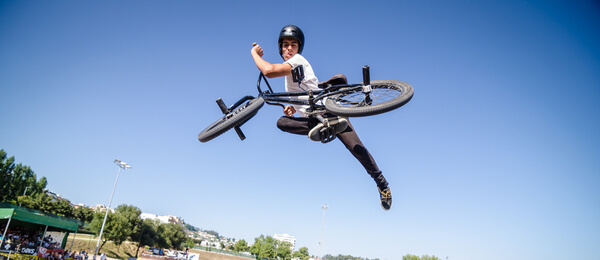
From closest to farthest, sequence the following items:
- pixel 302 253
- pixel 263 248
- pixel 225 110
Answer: pixel 225 110
pixel 263 248
pixel 302 253

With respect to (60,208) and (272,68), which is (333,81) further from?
(60,208)

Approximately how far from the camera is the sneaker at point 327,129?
4465 millimetres

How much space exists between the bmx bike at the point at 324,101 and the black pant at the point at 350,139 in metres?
0.19

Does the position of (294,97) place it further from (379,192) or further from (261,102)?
(379,192)

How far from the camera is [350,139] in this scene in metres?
4.71

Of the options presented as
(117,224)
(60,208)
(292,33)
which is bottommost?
(117,224)

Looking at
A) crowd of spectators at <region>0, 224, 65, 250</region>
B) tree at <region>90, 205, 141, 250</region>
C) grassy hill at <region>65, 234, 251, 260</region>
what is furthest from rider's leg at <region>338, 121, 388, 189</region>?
grassy hill at <region>65, 234, 251, 260</region>

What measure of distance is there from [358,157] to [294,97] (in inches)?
50.7

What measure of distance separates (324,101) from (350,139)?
661 millimetres

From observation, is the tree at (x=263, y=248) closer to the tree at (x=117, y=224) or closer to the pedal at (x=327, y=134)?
the tree at (x=117, y=224)

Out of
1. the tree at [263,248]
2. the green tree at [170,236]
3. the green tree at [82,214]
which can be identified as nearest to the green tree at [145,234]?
the green tree at [170,236]

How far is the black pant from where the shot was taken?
4.69 m

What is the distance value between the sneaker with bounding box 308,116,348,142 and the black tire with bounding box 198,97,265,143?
3.18 feet

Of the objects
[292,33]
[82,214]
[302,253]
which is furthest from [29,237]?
[302,253]
